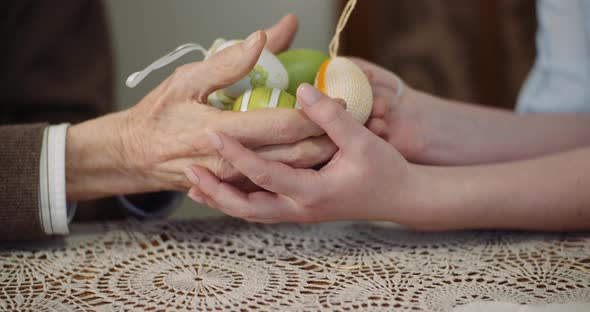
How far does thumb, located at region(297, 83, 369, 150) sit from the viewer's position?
64cm

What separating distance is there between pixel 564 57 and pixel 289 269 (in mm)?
725

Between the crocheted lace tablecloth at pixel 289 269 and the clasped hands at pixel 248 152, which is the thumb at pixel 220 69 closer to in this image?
the clasped hands at pixel 248 152

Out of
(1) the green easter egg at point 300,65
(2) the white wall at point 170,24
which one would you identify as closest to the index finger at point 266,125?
(1) the green easter egg at point 300,65

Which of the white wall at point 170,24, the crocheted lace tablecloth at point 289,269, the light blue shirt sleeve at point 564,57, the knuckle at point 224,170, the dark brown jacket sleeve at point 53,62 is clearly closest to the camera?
the crocheted lace tablecloth at point 289,269

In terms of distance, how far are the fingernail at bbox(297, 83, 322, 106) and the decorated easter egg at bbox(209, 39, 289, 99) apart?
95mm

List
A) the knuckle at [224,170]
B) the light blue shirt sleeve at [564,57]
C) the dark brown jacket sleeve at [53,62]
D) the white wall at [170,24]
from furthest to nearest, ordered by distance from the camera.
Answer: the white wall at [170,24]
the dark brown jacket sleeve at [53,62]
the light blue shirt sleeve at [564,57]
the knuckle at [224,170]

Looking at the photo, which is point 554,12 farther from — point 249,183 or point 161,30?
point 161,30

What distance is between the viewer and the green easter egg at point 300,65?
2.53 feet

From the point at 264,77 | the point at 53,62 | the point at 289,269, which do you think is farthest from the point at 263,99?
the point at 53,62

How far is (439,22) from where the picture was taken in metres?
2.01

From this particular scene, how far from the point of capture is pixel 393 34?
2004 mm

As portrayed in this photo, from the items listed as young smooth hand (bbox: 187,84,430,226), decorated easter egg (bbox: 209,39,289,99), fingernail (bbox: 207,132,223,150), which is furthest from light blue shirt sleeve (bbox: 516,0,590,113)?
fingernail (bbox: 207,132,223,150)

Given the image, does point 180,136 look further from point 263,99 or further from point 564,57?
point 564,57

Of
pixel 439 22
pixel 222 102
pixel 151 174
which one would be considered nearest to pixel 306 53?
pixel 222 102
